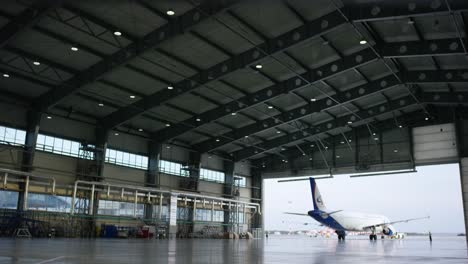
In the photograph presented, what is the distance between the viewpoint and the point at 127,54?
31172mm

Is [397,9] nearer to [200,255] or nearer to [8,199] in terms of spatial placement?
[200,255]

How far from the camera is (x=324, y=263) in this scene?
10.9 meters

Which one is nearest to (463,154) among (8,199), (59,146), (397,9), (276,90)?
(276,90)

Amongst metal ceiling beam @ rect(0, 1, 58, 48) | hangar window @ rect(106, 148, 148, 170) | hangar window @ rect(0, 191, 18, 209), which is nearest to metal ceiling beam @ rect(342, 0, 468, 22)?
metal ceiling beam @ rect(0, 1, 58, 48)

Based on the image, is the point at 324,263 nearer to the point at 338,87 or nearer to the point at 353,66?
the point at 353,66

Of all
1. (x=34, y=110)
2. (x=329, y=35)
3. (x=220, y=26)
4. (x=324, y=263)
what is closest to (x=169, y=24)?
(x=220, y=26)

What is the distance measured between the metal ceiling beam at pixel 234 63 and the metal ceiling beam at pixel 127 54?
22.2 feet

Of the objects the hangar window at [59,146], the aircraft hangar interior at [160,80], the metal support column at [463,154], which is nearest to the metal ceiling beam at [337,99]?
the aircraft hangar interior at [160,80]

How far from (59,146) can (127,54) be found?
55.2 feet

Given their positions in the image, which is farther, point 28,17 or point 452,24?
point 452,24

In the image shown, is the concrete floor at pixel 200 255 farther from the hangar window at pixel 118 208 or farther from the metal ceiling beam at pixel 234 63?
the hangar window at pixel 118 208

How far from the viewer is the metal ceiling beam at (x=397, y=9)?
25667 mm

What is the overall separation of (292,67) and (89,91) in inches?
758

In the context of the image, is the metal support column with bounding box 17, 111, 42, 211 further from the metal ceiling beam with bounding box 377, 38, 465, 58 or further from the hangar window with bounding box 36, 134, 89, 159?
the metal ceiling beam with bounding box 377, 38, 465, 58
